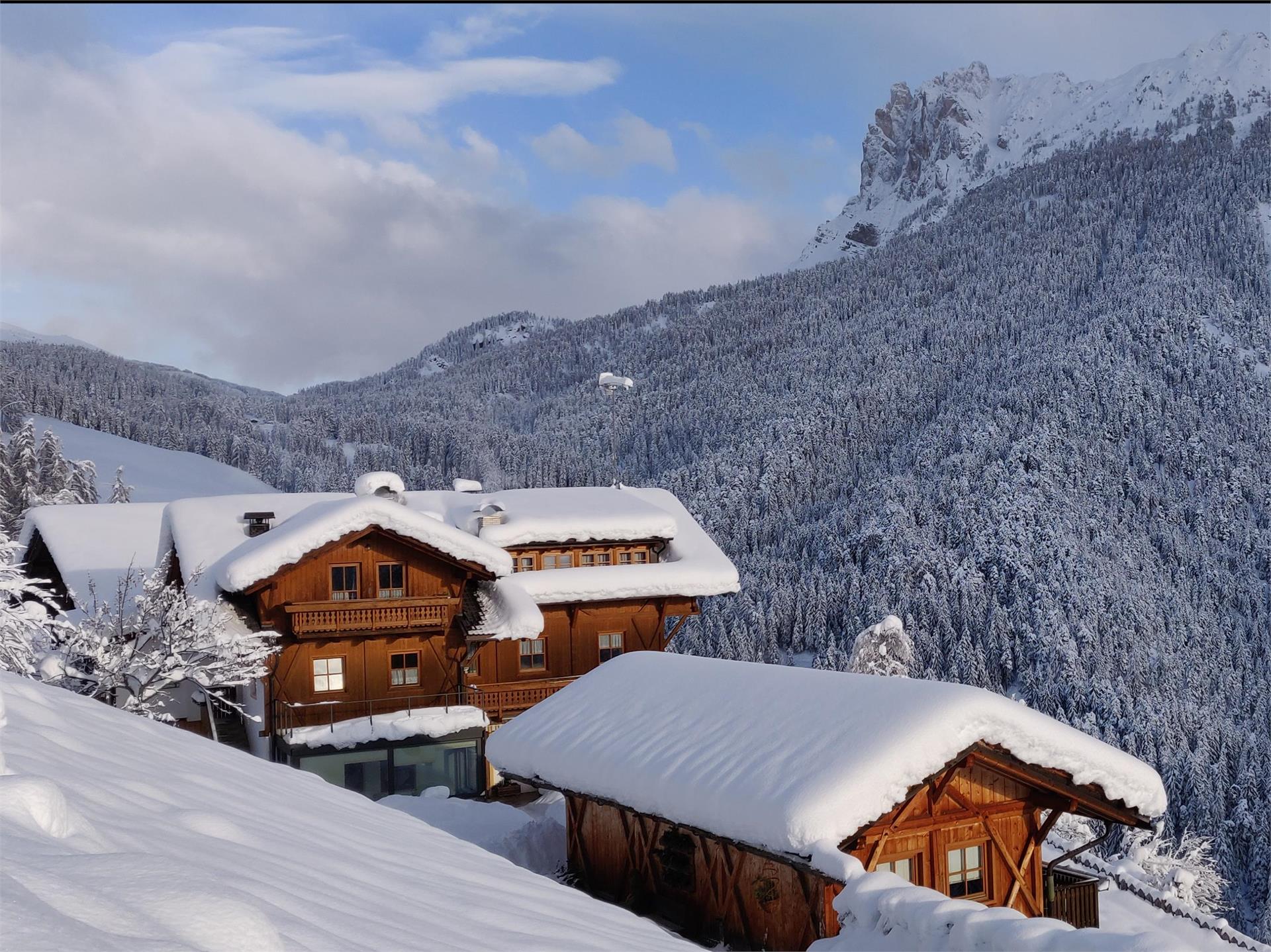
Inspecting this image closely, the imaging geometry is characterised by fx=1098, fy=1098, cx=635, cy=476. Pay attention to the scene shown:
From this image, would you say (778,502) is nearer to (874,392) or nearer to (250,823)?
(874,392)

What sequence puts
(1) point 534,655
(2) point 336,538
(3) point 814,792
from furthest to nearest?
(1) point 534,655
(2) point 336,538
(3) point 814,792

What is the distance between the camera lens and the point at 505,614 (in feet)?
93.5

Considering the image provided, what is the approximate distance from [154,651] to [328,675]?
649 centimetres

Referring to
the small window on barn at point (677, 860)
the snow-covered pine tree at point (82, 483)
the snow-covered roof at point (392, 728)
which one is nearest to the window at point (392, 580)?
the snow-covered roof at point (392, 728)

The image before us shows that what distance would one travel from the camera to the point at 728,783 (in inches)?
572

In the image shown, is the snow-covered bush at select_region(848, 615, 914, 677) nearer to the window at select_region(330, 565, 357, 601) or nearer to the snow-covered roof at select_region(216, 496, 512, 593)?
the snow-covered roof at select_region(216, 496, 512, 593)

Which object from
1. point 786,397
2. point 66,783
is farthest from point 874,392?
point 66,783

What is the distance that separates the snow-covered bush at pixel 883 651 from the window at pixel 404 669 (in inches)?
667

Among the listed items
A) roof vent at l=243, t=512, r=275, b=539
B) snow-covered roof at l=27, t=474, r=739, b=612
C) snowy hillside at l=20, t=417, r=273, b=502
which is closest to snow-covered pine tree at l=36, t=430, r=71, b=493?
snowy hillside at l=20, t=417, r=273, b=502

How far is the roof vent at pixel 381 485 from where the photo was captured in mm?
31141

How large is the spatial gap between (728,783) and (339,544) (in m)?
15.2

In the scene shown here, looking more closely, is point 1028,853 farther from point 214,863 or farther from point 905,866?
point 214,863

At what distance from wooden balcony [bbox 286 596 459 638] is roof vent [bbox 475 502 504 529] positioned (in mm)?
3639

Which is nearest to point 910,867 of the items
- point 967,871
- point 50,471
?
point 967,871
